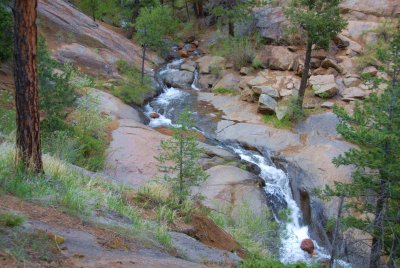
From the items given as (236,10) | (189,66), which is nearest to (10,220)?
(189,66)

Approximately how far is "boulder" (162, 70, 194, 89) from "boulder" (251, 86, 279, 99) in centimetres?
582

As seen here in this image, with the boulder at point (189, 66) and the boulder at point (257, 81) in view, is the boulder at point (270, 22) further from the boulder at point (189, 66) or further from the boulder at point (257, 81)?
the boulder at point (189, 66)

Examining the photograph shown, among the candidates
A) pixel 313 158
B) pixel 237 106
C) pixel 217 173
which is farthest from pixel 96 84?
pixel 313 158

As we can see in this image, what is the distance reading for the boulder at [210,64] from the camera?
2572 centimetres

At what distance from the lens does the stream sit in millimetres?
12203

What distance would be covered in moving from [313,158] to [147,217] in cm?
942

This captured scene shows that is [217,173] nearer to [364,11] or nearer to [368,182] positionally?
[368,182]

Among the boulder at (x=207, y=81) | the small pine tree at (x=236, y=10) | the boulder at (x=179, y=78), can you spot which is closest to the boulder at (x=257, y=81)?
the boulder at (x=207, y=81)

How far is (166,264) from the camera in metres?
4.91

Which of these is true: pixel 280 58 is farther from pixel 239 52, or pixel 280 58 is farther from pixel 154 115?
pixel 154 115

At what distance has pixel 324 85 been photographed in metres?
20.3

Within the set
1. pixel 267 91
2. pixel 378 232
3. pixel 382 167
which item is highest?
pixel 267 91

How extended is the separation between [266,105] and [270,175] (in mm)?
4969

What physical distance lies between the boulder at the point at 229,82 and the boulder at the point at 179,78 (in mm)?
2252
